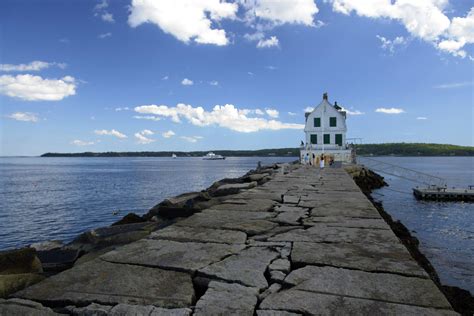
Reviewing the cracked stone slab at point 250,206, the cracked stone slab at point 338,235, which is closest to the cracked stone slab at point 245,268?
the cracked stone slab at point 338,235

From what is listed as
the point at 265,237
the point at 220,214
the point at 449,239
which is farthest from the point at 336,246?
the point at 449,239

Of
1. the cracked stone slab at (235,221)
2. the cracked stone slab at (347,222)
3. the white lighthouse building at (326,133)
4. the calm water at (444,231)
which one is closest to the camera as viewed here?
the cracked stone slab at (235,221)

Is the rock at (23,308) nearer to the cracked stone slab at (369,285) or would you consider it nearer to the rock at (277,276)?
the rock at (277,276)

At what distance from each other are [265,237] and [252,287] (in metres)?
1.54

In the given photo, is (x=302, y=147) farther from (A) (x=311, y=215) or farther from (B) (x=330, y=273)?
(B) (x=330, y=273)

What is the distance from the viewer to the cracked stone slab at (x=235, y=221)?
475 cm

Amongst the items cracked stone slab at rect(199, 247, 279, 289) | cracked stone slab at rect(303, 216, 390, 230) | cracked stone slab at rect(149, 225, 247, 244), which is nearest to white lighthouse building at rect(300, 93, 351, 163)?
cracked stone slab at rect(303, 216, 390, 230)

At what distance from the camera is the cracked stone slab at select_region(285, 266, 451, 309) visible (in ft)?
8.42

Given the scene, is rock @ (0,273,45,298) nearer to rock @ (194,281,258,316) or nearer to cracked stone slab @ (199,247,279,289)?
cracked stone slab @ (199,247,279,289)

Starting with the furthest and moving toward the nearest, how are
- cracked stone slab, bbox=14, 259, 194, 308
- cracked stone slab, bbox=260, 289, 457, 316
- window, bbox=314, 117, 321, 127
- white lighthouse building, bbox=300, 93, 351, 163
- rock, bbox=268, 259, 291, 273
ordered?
window, bbox=314, 117, 321, 127 < white lighthouse building, bbox=300, 93, 351, 163 < rock, bbox=268, 259, 291, 273 < cracked stone slab, bbox=14, 259, 194, 308 < cracked stone slab, bbox=260, 289, 457, 316

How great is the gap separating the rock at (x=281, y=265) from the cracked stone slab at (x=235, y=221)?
1.13 m

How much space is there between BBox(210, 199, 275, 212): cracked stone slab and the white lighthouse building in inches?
1022

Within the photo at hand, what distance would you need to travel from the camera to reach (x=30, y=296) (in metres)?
2.63

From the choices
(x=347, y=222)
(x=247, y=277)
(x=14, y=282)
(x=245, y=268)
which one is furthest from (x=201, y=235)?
(x=347, y=222)
